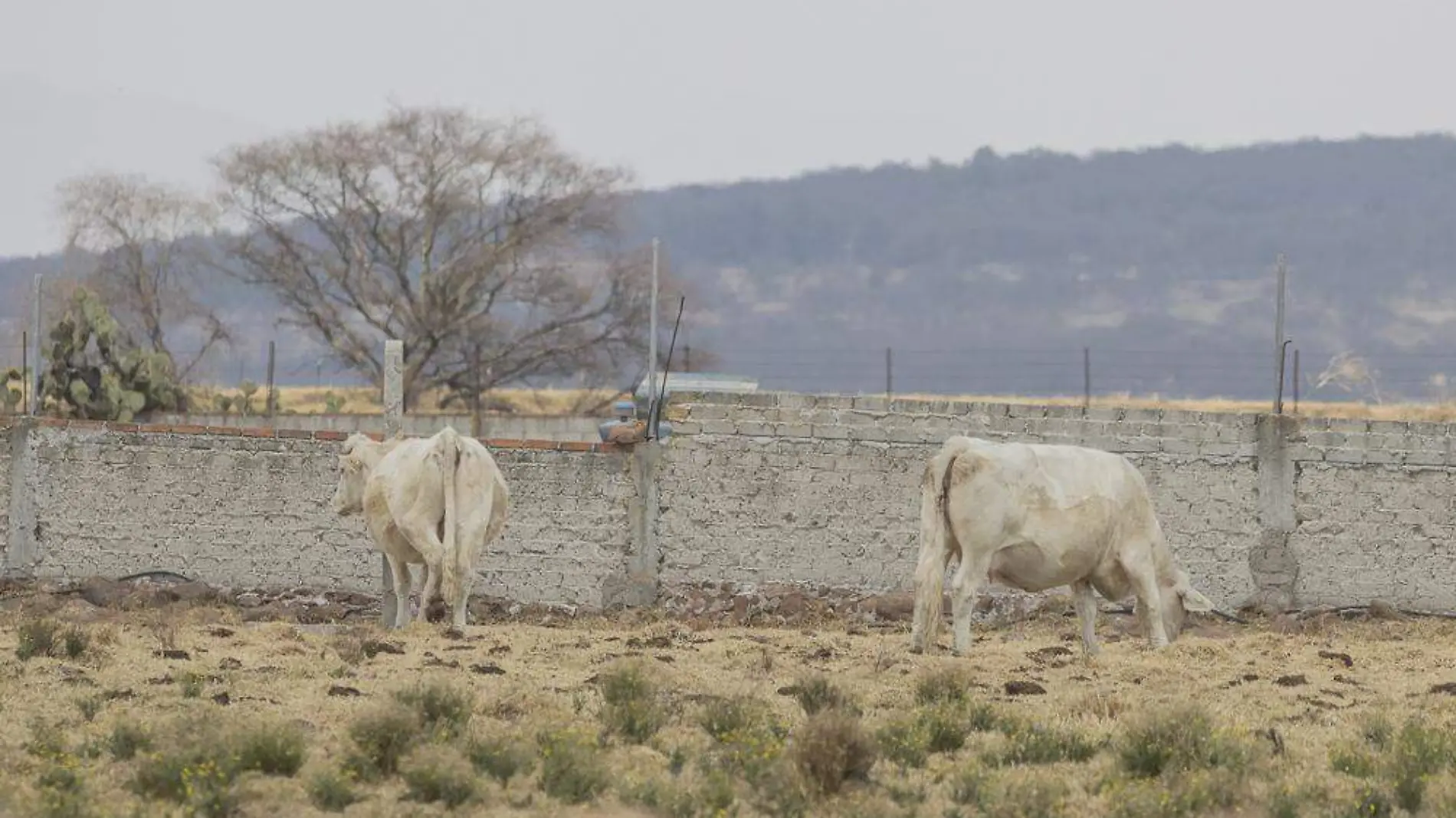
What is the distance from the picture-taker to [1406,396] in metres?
163

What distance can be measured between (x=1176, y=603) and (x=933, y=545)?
2.69 metres

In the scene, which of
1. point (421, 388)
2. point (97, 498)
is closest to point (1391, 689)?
point (97, 498)

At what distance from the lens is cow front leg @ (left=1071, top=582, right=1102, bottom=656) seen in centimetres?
1928

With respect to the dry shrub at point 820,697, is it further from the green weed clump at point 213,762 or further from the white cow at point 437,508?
the white cow at point 437,508

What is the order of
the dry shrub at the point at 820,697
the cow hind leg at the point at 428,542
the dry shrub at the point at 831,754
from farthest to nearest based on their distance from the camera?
the cow hind leg at the point at 428,542 → the dry shrub at the point at 820,697 → the dry shrub at the point at 831,754

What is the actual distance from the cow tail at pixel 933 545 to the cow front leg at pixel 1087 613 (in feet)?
A: 4.51

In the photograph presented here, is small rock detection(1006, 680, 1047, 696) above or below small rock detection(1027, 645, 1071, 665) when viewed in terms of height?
above

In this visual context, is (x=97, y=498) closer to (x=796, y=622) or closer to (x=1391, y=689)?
(x=796, y=622)

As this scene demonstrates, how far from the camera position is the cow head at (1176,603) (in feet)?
65.5

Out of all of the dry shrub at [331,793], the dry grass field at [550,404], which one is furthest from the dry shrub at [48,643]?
the dry grass field at [550,404]

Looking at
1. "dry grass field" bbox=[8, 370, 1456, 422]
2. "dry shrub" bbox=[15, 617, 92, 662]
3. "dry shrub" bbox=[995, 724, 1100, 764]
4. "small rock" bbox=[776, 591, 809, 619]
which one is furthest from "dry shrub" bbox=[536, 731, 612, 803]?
"dry grass field" bbox=[8, 370, 1456, 422]

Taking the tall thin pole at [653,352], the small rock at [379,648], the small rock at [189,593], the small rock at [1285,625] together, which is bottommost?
the small rock at [189,593]

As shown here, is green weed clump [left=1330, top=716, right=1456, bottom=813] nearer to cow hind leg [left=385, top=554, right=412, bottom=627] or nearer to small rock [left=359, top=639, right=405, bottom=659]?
small rock [left=359, top=639, right=405, bottom=659]

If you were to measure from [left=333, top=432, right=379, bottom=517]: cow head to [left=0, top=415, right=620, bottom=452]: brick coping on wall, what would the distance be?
5.93 feet
